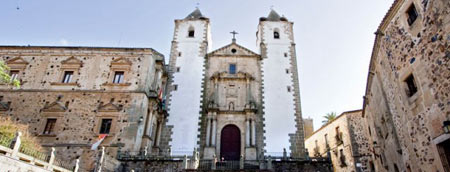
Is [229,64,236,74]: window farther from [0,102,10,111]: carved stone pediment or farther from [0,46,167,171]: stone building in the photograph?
[0,102,10,111]: carved stone pediment

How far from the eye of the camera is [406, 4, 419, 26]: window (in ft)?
30.9

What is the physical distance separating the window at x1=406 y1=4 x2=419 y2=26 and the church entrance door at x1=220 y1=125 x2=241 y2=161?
1392 centimetres

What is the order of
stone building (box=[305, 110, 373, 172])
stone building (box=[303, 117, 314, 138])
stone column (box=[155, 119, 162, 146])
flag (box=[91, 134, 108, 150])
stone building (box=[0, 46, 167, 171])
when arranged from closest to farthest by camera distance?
1. flag (box=[91, 134, 108, 150])
2. stone building (box=[0, 46, 167, 171])
3. stone column (box=[155, 119, 162, 146])
4. stone building (box=[305, 110, 373, 172])
5. stone building (box=[303, 117, 314, 138])

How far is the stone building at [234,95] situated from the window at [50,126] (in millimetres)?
7510

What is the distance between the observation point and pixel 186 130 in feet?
67.1

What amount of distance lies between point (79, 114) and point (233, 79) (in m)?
12.0

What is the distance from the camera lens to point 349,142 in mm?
22656

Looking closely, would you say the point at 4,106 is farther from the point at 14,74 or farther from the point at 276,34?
the point at 276,34

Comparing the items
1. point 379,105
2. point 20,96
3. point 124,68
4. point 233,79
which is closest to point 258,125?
point 233,79

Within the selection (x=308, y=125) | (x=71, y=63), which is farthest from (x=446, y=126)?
(x=308, y=125)

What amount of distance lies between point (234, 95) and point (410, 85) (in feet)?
45.4

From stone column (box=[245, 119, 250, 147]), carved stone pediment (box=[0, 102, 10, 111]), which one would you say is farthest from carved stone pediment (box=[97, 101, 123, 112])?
stone column (box=[245, 119, 250, 147])

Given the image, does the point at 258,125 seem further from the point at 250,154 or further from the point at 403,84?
the point at 403,84

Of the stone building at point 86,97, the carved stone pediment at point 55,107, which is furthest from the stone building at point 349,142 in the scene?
the carved stone pediment at point 55,107
